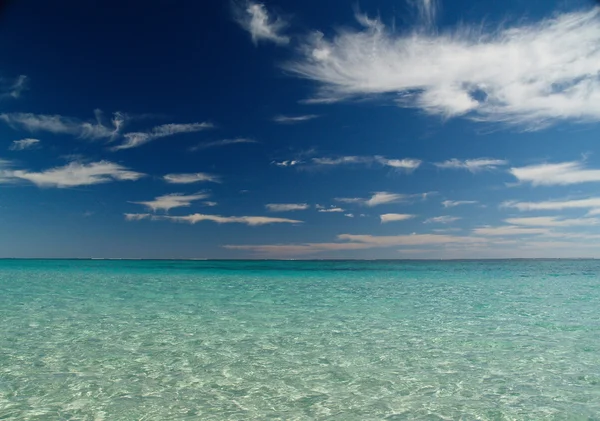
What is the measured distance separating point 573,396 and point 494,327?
6181 mm

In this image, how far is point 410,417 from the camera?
6070 millimetres

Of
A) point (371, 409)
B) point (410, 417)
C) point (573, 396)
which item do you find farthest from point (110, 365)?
point (573, 396)

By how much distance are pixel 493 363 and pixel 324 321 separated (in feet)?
20.2

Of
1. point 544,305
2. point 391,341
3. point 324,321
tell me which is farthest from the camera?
point 544,305

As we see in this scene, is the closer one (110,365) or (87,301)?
(110,365)

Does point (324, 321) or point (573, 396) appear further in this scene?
point (324, 321)

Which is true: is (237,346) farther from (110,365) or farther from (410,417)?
(410,417)

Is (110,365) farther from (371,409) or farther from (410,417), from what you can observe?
(410,417)

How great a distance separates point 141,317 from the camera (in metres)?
14.7

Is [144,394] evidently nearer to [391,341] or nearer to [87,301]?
[391,341]

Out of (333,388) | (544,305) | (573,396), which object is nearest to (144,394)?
(333,388)

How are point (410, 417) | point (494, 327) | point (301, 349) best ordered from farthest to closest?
1. point (494, 327)
2. point (301, 349)
3. point (410, 417)

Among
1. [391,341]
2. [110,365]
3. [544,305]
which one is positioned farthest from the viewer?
[544,305]

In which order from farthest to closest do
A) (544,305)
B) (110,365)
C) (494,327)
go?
(544,305) → (494,327) → (110,365)
